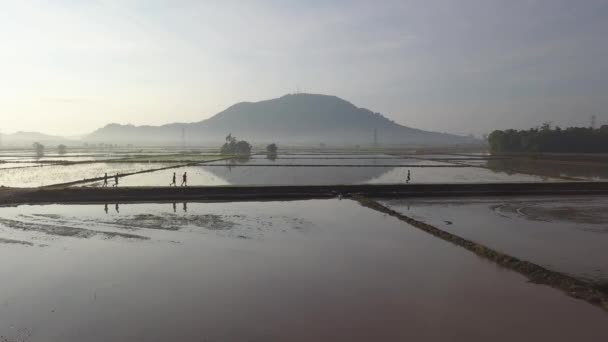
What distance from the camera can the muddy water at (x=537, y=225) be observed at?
10.3 m

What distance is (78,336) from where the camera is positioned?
642 cm

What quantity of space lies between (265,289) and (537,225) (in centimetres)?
1132

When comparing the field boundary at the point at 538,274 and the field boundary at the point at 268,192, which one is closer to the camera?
the field boundary at the point at 538,274

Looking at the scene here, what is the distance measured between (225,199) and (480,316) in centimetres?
1511

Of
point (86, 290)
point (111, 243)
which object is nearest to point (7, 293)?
point (86, 290)

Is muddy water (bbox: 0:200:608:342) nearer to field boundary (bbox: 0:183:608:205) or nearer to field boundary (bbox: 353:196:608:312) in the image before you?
field boundary (bbox: 353:196:608:312)

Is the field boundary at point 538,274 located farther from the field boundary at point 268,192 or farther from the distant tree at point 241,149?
the distant tree at point 241,149

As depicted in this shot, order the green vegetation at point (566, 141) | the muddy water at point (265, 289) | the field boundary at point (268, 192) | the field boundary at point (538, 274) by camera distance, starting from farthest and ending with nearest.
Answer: the green vegetation at point (566, 141)
the field boundary at point (268, 192)
the field boundary at point (538, 274)
the muddy water at point (265, 289)

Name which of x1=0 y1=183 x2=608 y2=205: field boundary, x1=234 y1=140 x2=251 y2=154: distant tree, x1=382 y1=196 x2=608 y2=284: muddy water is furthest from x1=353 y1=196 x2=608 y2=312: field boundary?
x1=234 y1=140 x2=251 y2=154: distant tree

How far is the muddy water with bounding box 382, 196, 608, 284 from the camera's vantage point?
1034cm

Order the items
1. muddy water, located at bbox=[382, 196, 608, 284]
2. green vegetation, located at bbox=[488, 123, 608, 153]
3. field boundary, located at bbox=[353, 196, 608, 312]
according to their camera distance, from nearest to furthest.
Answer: field boundary, located at bbox=[353, 196, 608, 312]
muddy water, located at bbox=[382, 196, 608, 284]
green vegetation, located at bbox=[488, 123, 608, 153]

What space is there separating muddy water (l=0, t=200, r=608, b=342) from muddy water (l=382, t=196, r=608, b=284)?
5.92ft

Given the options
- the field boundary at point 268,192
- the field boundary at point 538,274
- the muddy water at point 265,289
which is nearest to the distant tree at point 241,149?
the field boundary at point 268,192

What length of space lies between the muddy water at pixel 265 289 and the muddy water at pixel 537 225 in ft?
5.92
